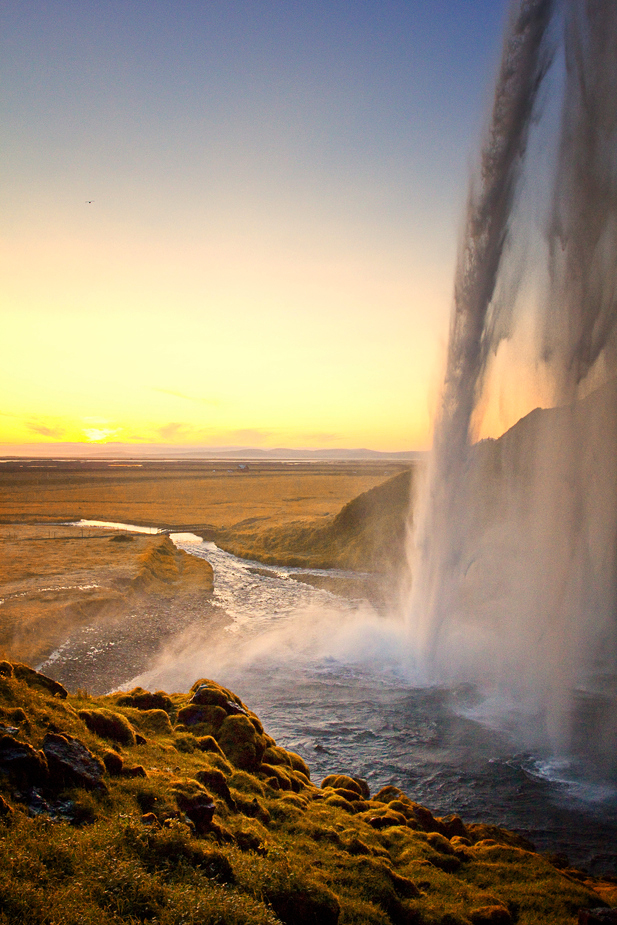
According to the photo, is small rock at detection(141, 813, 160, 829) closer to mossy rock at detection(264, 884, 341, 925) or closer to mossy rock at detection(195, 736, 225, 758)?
mossy rock at detection(264, 884, 341, 925)

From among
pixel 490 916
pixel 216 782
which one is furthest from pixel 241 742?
pixel 490 916

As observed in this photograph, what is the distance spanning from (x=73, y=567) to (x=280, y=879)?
3057cm

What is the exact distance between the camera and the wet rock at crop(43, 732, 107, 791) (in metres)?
8.09

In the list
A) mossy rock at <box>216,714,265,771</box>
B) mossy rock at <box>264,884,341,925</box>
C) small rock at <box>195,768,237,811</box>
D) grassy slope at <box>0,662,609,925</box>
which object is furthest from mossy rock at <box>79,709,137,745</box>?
mossy rock at <box>264,884,341,925</box>

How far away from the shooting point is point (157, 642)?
2333cm

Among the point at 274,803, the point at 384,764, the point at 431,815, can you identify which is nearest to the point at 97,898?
the point at 274,803

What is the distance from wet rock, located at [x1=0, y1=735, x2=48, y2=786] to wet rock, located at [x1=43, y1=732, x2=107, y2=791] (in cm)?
19

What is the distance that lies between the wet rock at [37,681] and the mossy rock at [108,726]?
30.7 inches

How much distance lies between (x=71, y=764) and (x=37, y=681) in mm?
3373

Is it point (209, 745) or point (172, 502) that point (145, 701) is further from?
point (172, 502)

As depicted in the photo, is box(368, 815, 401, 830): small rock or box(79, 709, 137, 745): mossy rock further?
box(368, 815, 401, 830): small rock

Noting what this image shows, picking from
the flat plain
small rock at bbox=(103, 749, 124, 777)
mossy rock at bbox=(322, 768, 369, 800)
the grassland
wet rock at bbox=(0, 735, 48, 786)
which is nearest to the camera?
wet rock at bbox=(0, 735, 48, 786)

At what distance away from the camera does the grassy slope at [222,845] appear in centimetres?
632

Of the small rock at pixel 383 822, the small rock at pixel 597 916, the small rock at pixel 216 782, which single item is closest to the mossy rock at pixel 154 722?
the small rock at pixel 216 782
